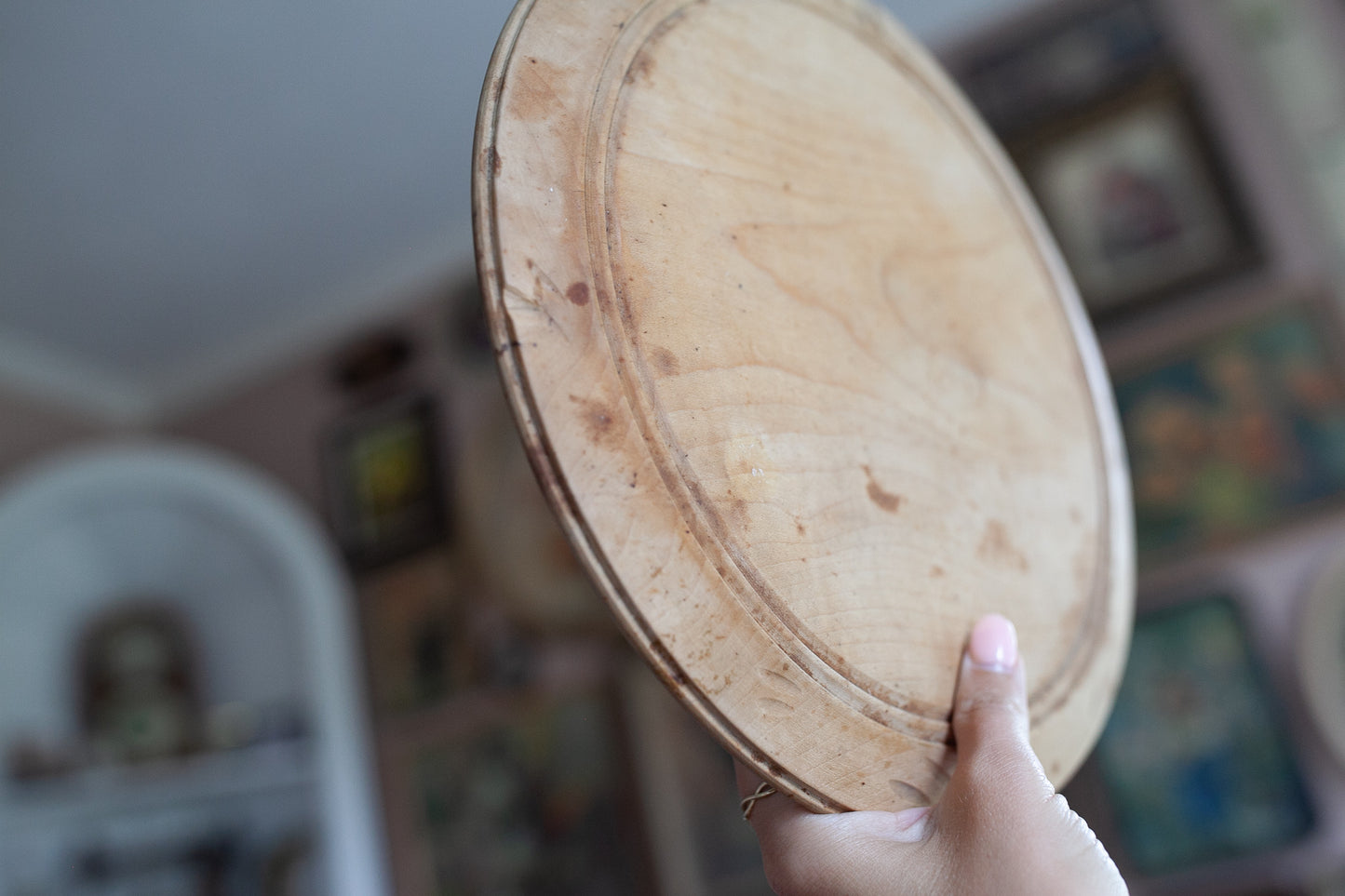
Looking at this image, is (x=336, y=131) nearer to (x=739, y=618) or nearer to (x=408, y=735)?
(x=408, y=735)

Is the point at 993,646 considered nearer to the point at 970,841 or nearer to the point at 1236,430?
the point at 970,841

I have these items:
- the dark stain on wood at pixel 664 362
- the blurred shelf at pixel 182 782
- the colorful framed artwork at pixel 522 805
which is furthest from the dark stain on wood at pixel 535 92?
the blurred shelf at pixel 182 782

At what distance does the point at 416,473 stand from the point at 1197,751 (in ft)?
7.01

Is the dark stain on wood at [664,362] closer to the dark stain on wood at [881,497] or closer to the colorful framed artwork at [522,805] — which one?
the dark stain on wood at [881,497]

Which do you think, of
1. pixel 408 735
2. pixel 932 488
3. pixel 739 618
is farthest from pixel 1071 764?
pixel 408 735

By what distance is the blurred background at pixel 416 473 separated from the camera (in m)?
1.90

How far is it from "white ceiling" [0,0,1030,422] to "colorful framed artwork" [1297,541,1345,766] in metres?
1.49

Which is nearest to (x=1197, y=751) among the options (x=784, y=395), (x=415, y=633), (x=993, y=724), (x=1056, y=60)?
(x=1056, y=60)

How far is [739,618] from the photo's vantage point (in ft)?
1.50

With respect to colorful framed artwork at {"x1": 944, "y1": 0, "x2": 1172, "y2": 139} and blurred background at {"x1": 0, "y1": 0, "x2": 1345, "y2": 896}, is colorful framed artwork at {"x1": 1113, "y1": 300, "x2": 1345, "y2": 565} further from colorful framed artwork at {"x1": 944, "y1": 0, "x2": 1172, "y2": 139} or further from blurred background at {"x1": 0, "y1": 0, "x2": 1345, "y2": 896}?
colorful framed artwork at {"x1": 944, "y1": 0, "x2": 1172, "y2": 139}

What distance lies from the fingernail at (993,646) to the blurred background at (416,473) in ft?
4.97

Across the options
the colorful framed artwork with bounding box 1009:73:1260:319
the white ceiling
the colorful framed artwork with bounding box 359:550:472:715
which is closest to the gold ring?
A: the colorful framed artwork with bounding box 1009:73:1260:319

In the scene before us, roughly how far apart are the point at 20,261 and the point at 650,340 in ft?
9.38

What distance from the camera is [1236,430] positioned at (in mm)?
1943
